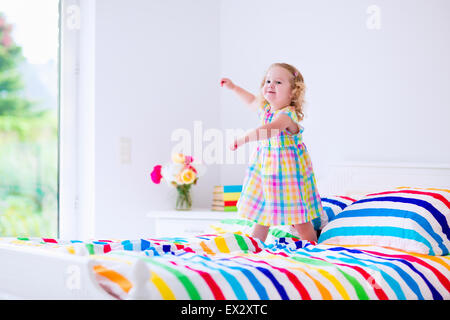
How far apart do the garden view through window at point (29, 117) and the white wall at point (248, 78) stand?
235mm

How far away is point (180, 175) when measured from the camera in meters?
3.12

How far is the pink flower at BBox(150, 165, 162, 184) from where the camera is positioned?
3115 millimetres

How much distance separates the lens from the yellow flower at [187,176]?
3.12 metres

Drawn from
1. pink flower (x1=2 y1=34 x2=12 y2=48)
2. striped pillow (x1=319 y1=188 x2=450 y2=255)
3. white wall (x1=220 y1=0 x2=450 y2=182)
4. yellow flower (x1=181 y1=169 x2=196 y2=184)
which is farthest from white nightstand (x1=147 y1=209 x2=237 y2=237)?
pink flower (x1=2 y1=34 x2=12 y2=48)

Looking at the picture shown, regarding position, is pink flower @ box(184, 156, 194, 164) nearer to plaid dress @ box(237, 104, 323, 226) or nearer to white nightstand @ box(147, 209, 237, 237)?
white nightstand @ box(147, 209, 237, 237)

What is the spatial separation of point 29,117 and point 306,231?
1549mm

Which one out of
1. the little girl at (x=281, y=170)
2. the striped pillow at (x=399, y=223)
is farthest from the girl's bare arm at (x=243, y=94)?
the striped pillow at (x=399, y=223)

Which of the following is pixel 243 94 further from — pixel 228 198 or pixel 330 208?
pixel 228 198

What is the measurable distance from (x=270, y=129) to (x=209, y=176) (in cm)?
141

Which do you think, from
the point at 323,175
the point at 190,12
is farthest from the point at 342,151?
the point at 190,12

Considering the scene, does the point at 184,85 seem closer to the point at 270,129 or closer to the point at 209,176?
the point at 209,176

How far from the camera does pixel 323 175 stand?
306 cm

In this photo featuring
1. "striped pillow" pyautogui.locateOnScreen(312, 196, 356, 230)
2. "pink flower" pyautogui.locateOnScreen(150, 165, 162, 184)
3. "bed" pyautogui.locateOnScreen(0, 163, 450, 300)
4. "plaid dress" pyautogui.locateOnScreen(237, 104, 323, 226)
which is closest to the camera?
"bed" pyautogui.locateOnScreen(0, 163, 450, 300)

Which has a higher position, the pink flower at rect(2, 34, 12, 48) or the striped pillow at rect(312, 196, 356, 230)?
the pink flower at rect(2, 34, 12, 48)
